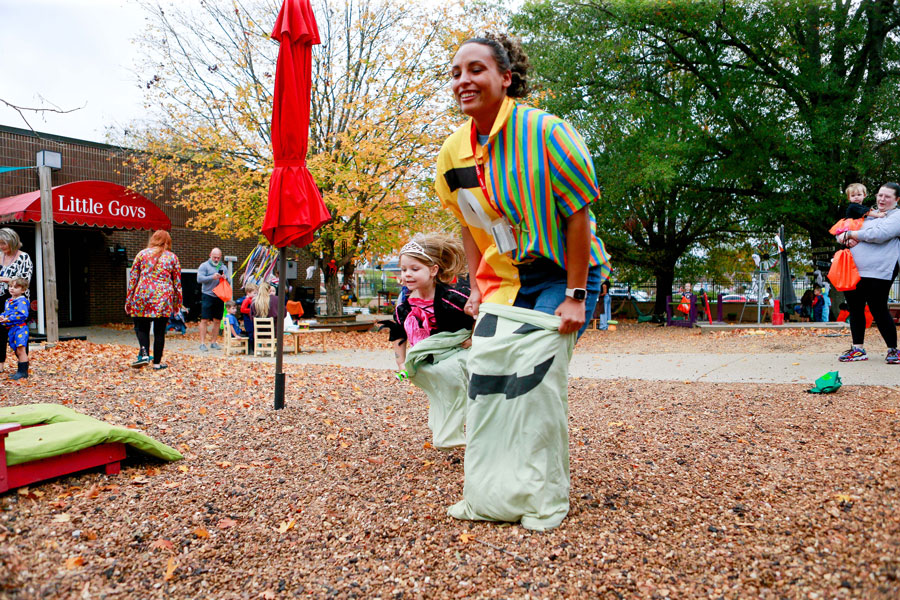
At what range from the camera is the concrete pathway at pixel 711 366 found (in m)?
5.58

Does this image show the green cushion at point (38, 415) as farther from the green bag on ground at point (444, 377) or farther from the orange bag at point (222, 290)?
the orange bag at point (222, 290)

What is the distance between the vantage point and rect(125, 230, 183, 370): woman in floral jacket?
7062 millimetres

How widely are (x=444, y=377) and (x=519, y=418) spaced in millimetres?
1109

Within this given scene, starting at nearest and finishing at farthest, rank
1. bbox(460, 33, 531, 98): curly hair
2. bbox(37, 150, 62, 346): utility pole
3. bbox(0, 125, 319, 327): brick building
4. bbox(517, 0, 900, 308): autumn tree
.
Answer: bbox(460, 33, 531, 98): curly hair → bbox(37, 150, 62, 346): utility pole → bbox(517, 0, 900, 308): autumn tree → bbox(0, 125, 319, 327): brick building

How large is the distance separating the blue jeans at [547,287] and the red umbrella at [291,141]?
2731 millimetres

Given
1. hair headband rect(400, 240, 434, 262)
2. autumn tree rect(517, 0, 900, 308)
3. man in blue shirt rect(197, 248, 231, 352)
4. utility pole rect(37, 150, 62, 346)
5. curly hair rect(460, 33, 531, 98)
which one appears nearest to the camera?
curly hair rect(460, 33, 531, 98)

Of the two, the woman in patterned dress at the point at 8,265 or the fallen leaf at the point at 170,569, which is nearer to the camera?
the fallen leaf at the point at 170,569

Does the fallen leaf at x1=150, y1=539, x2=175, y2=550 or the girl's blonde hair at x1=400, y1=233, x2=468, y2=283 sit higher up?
the girl's blonde hair at x1=400, y1=233, x2=468, y2=283

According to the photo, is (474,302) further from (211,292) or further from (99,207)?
(99,207)

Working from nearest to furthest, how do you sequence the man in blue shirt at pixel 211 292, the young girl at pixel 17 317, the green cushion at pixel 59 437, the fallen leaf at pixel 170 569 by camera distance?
the fallen leaf at pixel 170 569 < the green cushion at pixel 59 437 < the young girl at pixel 17 317 < the man in blue shirt at pixel 211 292

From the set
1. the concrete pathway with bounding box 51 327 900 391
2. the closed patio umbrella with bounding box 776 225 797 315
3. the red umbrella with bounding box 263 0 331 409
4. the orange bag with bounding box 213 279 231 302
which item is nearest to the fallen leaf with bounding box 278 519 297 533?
the red umbrella with bounding box 263 0 331 409

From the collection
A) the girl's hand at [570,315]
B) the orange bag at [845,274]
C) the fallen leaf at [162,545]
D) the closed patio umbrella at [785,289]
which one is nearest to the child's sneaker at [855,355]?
the orange bag at [845,274]

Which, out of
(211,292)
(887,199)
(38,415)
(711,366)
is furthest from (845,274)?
(211,292)

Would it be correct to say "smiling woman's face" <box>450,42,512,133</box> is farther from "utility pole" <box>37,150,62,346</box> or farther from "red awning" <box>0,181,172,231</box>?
"red awning" <box>0,181,172,231</box>
